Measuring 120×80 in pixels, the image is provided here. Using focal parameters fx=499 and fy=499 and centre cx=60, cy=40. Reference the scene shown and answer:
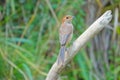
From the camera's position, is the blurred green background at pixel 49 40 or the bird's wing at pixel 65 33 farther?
the blurred green background at pixel 49 40

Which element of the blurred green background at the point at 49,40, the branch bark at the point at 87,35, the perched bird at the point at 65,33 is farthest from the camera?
the blurred green background at the point at 49,40

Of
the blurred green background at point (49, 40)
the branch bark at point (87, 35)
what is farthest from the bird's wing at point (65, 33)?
the blurred green background at point (49, 40)

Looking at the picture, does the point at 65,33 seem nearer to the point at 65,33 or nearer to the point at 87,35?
the point at 65,33

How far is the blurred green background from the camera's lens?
4680mm

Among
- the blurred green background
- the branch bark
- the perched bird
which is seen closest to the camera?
the branch bark

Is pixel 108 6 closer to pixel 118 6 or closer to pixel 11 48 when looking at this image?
A: pixel 118 6

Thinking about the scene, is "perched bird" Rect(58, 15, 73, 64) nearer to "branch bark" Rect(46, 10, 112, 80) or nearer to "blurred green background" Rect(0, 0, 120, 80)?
"branch bark" Rect(46, 10, 112, 80)

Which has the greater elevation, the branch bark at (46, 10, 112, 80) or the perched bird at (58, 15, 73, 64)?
the branch bark at (46, 10, 112, 80)

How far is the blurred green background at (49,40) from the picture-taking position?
184 inches

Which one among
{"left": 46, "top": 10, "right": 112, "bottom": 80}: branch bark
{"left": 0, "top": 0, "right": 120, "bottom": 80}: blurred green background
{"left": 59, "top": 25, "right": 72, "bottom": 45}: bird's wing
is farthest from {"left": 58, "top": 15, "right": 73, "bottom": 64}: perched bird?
{"left": 0, "top": 0, "right": 120, "bottom": 80}: blurred green background

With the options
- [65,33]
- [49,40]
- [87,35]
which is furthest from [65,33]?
[49,40]

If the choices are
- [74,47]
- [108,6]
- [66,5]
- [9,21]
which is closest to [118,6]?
[108,6]

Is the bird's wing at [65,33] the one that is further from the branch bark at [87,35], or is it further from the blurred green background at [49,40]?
the blurred green background at [49,40]

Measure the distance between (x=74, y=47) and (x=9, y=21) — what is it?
241cm
